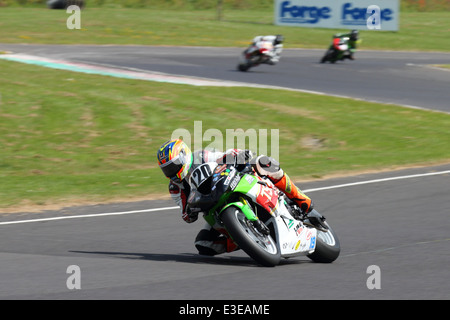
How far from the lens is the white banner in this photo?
40438 millimetres

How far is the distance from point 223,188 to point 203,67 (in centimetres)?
2126

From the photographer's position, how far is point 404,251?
803cm

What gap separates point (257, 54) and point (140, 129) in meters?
10.5

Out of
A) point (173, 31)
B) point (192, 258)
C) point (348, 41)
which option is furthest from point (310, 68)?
point (192, 258)

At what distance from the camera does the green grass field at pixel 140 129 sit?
44.7ft

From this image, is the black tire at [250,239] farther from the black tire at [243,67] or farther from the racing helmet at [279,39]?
the racing helmet at [279,39]

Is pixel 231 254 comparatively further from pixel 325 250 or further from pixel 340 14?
pixel 340 14

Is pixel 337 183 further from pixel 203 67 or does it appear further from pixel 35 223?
pixel 203 67

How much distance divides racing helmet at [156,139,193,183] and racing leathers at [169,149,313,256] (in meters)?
0.08

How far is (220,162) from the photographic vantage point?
282 inches

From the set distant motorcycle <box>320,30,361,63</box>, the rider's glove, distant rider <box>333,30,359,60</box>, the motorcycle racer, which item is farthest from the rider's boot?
distant rider <box>333,30,359,60</box>

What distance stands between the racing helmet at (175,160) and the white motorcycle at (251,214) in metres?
0.18

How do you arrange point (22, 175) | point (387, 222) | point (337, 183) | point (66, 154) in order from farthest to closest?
1. point (66, 154)
2. point (22, 175)
3. point (337, 183)
4. point (387, 222)
